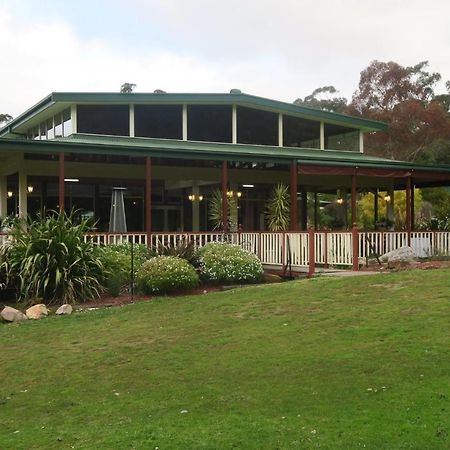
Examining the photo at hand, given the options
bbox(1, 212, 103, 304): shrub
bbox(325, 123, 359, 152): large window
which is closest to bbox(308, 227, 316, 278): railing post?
bbox(1, 212, 103, 304): shrub

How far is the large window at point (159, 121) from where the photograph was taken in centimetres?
2094

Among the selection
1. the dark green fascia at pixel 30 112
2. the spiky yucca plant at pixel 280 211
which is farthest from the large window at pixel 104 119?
the spiky yucca plant at pixel 280 211

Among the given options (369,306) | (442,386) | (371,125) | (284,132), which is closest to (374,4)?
(371,125)

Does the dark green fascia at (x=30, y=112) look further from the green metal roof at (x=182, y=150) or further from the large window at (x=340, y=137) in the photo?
the large window at (x=340, y=137)

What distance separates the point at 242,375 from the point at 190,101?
16.1 metres

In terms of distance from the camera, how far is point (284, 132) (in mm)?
23797

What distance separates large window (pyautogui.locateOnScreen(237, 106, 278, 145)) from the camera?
74.9 feet

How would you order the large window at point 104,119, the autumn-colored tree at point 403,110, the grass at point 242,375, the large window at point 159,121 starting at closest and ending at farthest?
1. the grass at point 242,375
2. the large window at point 104,119
3. the large window at point 159,121
4. the autumn-colored tree at point 403,110

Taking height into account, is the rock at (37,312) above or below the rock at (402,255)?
below

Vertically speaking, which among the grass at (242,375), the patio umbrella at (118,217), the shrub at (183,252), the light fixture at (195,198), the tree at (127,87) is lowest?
the grass at (242,375)

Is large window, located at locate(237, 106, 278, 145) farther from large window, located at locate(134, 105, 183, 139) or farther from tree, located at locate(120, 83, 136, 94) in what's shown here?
tree, located at locate(120, 83, 136, 94)

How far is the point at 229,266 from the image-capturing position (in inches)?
542

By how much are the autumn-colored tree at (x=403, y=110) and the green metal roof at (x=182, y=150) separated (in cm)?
2393

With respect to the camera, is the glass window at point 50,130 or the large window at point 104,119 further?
the glass window at point 50,130
